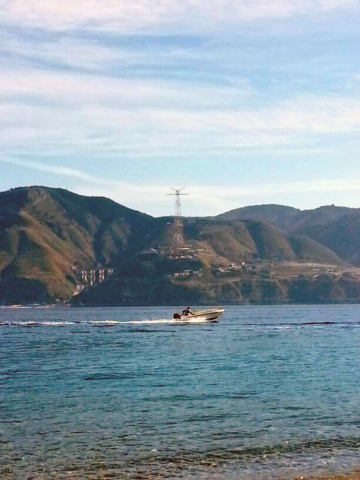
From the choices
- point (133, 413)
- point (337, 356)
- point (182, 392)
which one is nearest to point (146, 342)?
point (337, 356)

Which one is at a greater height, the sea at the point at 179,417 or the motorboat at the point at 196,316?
the motorboat at the point at 196,316

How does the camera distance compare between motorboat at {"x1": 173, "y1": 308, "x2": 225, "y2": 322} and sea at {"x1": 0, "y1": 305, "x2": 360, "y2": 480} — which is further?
motorboat at {"x1": 173, "y1": 308, "x2": 225, "y2": 322}

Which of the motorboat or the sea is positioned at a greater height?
the motorboat

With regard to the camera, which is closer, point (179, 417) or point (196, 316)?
point (179, 417)

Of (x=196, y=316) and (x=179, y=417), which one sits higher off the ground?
(x=196, y=316)

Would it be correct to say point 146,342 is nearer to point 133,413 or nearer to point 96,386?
point 96,386

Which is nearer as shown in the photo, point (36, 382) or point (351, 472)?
point (351, 472)

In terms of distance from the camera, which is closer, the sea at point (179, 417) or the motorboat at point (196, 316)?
the sea at point (179, 417)

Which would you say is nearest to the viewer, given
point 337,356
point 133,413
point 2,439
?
point 2,439
